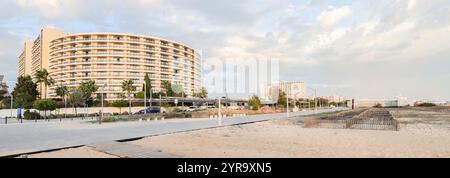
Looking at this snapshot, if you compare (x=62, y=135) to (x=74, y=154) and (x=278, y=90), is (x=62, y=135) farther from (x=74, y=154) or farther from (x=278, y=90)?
(x=278, y=90)

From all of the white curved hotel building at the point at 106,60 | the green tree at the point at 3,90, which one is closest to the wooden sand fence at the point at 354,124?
the white curved hotel building at the point at 106,60

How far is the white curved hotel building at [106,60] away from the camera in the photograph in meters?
89.2

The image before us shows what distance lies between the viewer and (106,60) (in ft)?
294

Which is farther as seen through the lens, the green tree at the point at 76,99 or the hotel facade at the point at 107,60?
the hotel facade at the point at 107,60

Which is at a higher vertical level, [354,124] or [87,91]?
[87,91]

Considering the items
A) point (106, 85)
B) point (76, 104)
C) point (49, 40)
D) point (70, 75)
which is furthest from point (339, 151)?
point (49, 40)

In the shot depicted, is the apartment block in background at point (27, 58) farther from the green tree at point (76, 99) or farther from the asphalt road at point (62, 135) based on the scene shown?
the asphalt road at point (62, 135)

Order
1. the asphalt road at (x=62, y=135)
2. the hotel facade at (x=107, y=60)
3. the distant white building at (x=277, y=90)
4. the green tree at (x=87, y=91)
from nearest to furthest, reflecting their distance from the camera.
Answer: the asphalt road at (x=62, y=135), the green tree at (x=87, y=91), the hotel facade at (x=107, y=60), the distant white building at (x=277, y=90)

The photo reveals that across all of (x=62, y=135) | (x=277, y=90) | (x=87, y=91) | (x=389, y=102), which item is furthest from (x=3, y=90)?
(x=389, y=102)

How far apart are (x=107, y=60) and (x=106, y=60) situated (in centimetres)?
32

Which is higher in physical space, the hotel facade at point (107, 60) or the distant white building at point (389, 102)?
the hotel facade at point (107, 60)

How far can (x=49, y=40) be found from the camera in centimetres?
10575

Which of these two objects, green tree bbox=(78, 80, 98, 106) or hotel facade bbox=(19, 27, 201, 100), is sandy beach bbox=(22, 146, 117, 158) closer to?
green tree bbox=(78, 80, 98, 106)

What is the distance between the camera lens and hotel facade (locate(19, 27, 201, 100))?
293 feet
